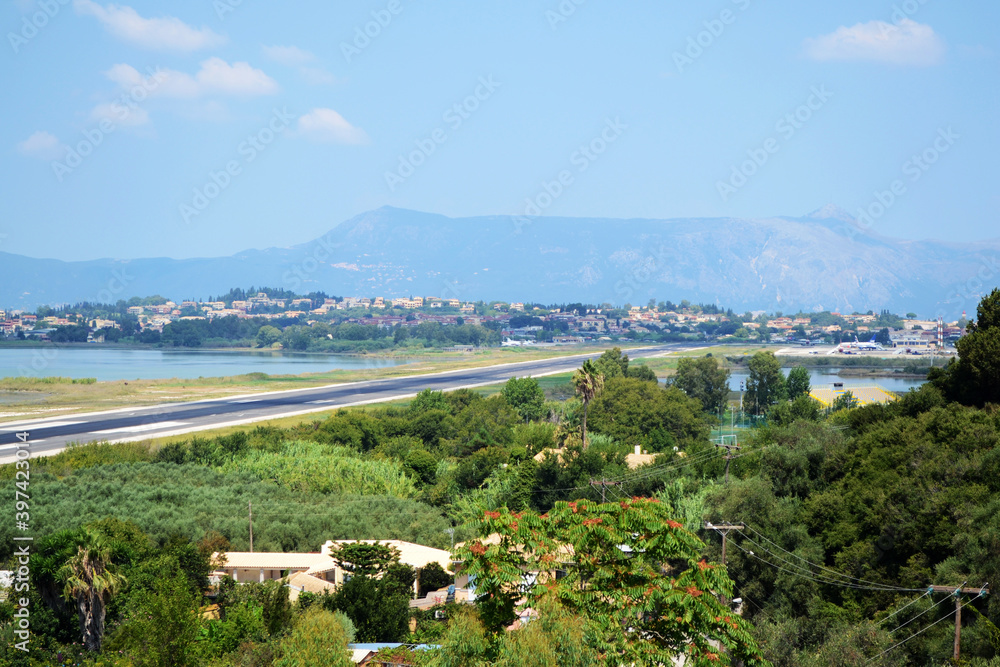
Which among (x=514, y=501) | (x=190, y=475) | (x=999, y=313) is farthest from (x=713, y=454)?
(x=190, y=475)

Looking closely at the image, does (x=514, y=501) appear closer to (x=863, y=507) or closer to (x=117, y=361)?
(x=863, y=507)

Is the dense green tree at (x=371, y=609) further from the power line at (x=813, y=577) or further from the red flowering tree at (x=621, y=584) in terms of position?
the power line at (x=813, y=577)

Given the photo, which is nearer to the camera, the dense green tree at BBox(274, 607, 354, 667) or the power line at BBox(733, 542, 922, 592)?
the dense green tree at BBox(274, 607, 354, 667)

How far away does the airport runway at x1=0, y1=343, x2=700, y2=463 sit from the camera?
54.5 m

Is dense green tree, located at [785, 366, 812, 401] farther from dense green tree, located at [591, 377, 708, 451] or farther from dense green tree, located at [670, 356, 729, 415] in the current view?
dense green tree, located at [591, 377, 708, 451]

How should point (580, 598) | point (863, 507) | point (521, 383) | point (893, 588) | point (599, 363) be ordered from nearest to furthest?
point (580, 598) < point (893, 588) < point (863, 507) < point (521, 383) < point (599, 363)

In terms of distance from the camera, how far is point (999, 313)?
39.4 metres

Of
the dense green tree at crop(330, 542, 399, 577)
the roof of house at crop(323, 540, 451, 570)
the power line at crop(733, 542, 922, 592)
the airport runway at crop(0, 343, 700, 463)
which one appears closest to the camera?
the power line at crop(733, 542, 922, 592)

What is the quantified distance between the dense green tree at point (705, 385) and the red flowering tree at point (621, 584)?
61.8 meters

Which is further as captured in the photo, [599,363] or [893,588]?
[599,363]

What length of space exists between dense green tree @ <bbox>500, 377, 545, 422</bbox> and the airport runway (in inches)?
499

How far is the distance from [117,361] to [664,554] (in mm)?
144776

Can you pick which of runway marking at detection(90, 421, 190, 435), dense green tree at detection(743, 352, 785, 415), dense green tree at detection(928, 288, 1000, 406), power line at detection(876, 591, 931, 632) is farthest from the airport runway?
dense green tree at detection(928, 288, 1000, 406)

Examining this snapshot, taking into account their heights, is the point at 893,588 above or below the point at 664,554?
below
